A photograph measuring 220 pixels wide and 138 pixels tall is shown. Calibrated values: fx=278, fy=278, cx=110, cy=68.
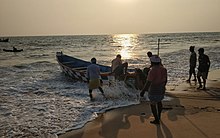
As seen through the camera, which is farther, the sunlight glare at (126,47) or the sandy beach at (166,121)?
the sunlight glare at (126,47)

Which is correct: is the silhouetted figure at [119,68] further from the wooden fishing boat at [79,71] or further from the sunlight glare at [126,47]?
the sunlight glare at [126,47]

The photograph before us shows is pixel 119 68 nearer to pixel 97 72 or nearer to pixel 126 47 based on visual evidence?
pixel 97 72

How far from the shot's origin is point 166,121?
22.9 ft

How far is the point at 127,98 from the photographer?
10141 millimetres

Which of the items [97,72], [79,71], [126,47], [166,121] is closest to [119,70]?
[97,72]

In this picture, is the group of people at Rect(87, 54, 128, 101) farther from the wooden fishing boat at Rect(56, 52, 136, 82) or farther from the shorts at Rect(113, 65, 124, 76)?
the wooden fishing boat at Rect(56, 52, 136, 82)

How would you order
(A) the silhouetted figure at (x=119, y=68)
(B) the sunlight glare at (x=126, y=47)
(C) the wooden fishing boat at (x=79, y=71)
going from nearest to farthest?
(A) the silhouetted figure at (x=119, y=68)
(C) the wooden fishing boat at (x=79, y=71)
(B) the sunlight glare at (x=126, y=47)

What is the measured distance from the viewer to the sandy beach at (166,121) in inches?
243

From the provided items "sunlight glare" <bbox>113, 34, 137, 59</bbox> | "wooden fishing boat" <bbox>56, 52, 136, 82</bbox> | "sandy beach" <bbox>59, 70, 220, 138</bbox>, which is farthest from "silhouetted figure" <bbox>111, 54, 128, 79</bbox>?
"sunlight glare" <bbox>113, 34, 137, 59</bbox>

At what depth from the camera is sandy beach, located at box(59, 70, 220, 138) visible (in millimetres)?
6180

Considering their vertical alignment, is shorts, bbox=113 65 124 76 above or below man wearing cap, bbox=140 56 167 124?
below

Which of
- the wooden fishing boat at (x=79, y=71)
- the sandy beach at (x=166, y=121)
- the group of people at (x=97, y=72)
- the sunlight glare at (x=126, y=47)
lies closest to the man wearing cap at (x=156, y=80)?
the sandy beach at (x=166, y=121)

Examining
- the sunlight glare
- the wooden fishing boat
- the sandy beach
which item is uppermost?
the wooden fishing boat

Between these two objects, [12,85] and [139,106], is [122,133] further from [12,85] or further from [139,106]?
[12,85]
